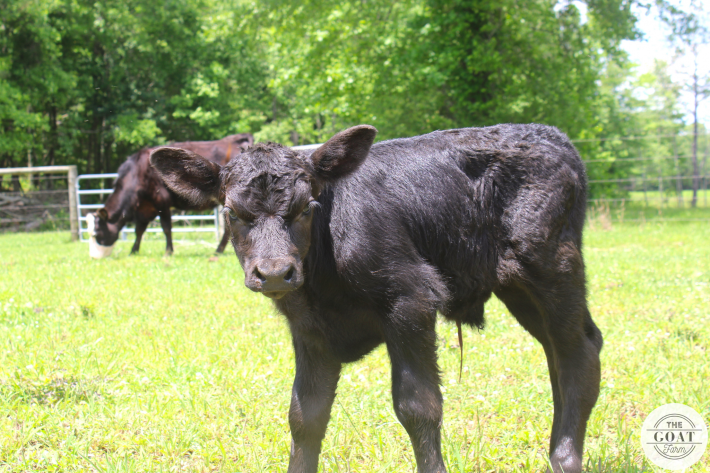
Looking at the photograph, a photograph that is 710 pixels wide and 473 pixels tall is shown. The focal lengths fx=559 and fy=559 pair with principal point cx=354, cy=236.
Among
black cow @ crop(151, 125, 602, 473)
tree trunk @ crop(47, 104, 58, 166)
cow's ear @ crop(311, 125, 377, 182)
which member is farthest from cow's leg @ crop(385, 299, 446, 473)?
tree trunk @ crop(47, 104, 58, 166)

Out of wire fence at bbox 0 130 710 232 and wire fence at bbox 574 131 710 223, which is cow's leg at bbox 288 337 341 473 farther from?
wire fence at bbox 0 130 710 232

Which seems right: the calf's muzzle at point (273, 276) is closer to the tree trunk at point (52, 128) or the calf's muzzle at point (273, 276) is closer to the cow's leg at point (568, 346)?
the cow's leg at point (568, 346)

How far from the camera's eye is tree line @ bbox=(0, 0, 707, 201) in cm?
1645

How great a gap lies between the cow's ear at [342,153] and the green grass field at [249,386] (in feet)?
3.56

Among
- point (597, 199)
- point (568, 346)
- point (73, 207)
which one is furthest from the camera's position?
point (597, 199)

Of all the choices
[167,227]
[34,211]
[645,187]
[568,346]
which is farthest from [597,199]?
[34,211]

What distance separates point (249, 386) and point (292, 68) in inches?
688

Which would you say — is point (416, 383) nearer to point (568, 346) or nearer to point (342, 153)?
point (568, 346)

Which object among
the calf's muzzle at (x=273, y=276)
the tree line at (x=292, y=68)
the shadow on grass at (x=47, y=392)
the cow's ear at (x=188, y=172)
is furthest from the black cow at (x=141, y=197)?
the calf's muzzle at (x=273, y=276)

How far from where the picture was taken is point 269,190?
2424 millimetres

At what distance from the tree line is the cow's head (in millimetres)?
7856

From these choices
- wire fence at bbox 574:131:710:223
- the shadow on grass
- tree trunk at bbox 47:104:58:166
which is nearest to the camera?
the shadow on grass

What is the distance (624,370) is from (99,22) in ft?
87.2

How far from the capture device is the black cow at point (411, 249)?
2500mm
